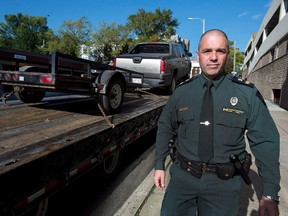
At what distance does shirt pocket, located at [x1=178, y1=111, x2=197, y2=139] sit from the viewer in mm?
2006

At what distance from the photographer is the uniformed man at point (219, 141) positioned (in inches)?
73.7

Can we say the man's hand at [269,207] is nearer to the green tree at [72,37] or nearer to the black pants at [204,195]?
the black pants at [204,195]

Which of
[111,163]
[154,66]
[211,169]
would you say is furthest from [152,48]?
[211,169]

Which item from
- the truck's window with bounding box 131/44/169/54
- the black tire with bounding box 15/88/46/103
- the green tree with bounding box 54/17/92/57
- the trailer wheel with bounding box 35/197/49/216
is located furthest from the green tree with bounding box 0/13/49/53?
the trailer wheel with bounding box 35/197/49/216

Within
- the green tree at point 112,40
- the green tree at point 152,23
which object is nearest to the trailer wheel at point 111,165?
the green tree at point 112,40

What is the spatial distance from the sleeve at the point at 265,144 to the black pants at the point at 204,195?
0.20m

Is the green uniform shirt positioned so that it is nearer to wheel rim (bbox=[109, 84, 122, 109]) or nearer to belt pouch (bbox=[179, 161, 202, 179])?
belt pouch (bbox=[179, 161, 202, 179])

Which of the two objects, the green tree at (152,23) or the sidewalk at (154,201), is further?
the green tree at (152,23)

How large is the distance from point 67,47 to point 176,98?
140ft

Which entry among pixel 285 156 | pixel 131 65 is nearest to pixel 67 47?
pixel 131 65

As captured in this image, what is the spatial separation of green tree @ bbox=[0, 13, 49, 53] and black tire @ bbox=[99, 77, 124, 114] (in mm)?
74057

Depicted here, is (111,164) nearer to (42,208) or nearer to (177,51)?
(42,208)

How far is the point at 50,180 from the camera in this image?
2.16m

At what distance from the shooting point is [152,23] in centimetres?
4622
